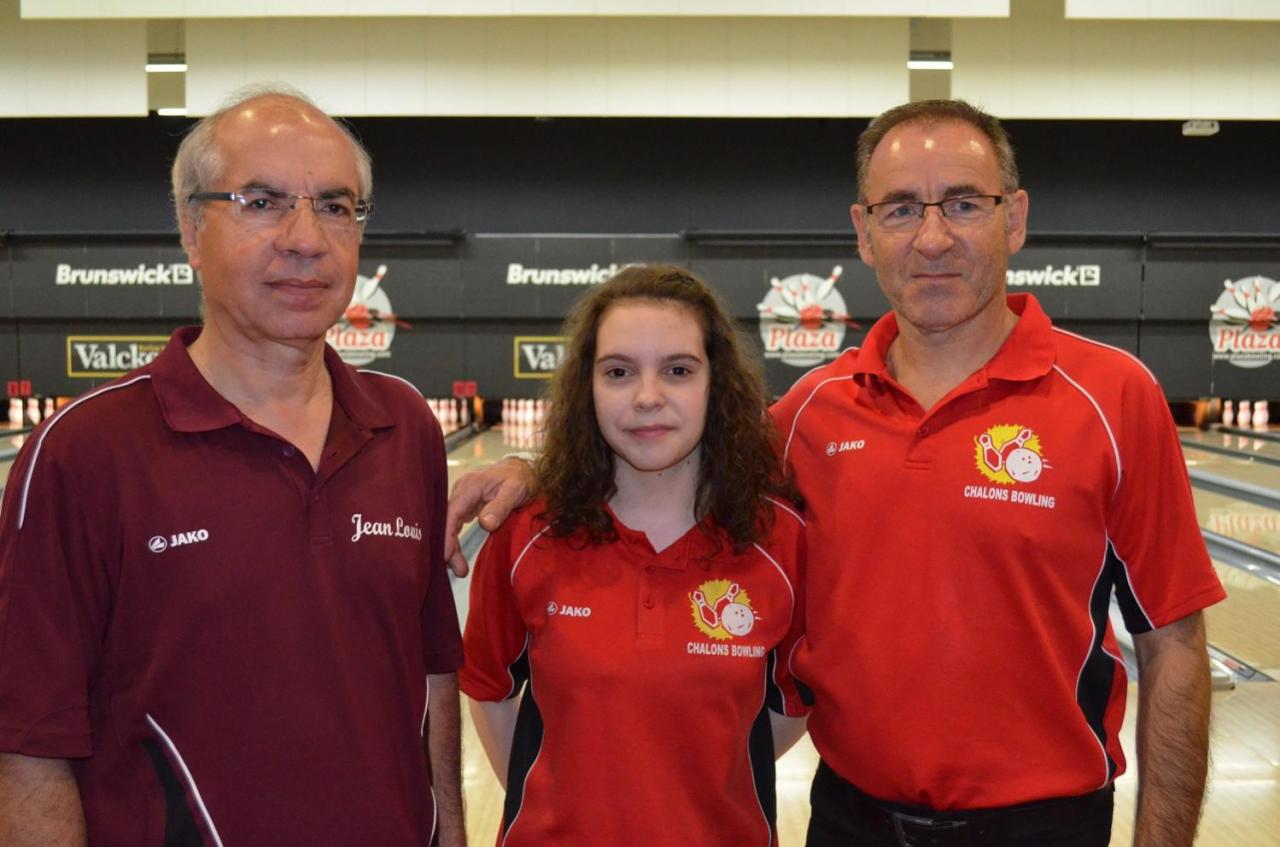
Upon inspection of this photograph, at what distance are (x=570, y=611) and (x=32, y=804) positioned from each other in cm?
65

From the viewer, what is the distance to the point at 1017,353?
1.58 meters

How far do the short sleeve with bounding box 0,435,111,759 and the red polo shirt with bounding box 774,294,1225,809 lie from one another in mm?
918

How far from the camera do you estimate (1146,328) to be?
853 cm

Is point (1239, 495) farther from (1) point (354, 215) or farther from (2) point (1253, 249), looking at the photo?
(1) point (354, 215)

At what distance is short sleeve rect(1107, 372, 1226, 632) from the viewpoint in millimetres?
1476

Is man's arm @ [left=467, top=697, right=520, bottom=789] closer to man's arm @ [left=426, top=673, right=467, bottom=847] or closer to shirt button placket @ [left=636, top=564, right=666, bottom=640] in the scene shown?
man's arm @ [left=426, top=673, right=467, bottom=847]

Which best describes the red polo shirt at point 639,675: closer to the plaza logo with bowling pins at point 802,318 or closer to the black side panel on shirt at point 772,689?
the black side panel on shirt at point 772,689

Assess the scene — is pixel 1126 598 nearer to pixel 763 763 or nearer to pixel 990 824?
pixel 990 824

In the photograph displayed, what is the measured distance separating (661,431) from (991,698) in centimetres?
56

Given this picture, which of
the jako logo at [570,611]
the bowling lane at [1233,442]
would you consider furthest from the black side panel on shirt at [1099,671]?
the bowling lane at [1233,442]

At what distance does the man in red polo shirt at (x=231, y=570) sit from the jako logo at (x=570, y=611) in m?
0.20

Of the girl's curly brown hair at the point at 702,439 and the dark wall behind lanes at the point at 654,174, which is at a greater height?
the dark wall behind lanes at the point at 654,174

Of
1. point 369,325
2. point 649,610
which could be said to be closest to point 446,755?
point 649,610

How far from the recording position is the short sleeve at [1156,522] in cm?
148
